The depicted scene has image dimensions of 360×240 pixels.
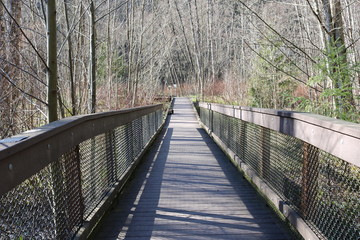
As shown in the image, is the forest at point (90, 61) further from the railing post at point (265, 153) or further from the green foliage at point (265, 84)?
the railing post at point (265, 153)

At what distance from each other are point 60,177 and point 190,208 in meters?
1.69

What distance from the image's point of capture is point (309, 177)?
2.69 meters

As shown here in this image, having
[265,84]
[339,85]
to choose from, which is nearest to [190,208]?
[339,85]

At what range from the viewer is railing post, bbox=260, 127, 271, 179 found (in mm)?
3887

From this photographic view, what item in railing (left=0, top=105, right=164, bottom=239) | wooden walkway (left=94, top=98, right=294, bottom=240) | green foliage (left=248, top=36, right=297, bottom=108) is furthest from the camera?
green foliage (left=248, top=36, right=297, bottom=108)

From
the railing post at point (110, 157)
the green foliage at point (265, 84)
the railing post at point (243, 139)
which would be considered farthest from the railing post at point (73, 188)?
the green foliage at point (265, 84)

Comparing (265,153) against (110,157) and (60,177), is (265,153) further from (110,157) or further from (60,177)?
(60,177)

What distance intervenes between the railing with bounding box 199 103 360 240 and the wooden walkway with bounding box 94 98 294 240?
28 cm

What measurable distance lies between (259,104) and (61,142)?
17.2 m

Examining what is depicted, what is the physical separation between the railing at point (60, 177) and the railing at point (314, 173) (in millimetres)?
1643

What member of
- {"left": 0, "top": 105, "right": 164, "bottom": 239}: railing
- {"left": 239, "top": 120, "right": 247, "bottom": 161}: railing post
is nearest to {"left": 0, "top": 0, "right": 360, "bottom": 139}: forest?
{"left": 0, "top": 105, "right": 164, "bottom": 239}: railing

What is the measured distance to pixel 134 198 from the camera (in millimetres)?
4199

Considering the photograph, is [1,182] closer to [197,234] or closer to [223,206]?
[197,234]

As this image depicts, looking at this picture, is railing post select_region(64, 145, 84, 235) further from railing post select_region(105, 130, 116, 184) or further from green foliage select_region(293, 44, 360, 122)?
green foliage select_region(293, 44, 360, 122)
